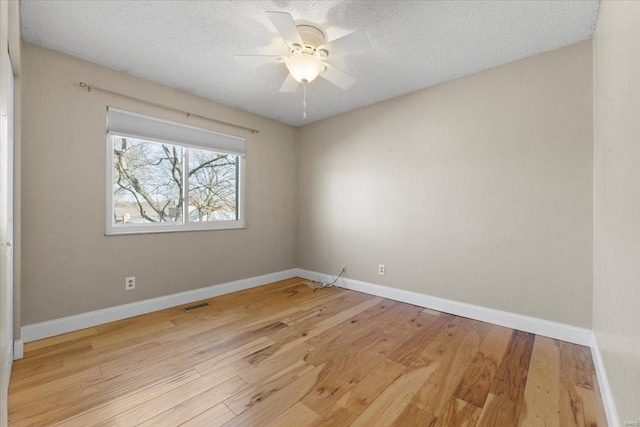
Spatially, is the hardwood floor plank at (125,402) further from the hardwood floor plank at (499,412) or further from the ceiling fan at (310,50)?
the ceiling fan at (310,50)

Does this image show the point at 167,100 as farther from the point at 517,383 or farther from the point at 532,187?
the point at 517,383

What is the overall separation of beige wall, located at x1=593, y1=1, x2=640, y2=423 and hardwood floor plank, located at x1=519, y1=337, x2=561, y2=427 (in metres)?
0.28

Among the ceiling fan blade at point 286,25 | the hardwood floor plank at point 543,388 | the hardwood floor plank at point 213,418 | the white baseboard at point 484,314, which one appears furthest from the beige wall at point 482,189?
the hardwood floor plank at point 213,418

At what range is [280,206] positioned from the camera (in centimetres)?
416

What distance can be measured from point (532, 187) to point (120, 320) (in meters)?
3.91

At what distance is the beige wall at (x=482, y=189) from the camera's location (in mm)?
2197

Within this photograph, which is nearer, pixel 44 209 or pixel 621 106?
pixel 621 106

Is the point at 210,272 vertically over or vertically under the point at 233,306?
over

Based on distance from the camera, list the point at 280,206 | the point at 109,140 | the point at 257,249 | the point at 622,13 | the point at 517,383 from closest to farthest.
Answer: the point at 622,13 < the point at 517,383 < the point at 109,140 < the point at 257,249 < the point at 280,206

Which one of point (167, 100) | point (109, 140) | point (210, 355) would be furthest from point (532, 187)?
point (109, 140)

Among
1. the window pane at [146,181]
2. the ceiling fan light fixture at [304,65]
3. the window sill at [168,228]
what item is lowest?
the window sill at [168,228]

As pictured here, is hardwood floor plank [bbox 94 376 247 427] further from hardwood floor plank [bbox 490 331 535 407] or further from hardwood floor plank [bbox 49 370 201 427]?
hardwood floor plank [bbox 490 331 535 407]

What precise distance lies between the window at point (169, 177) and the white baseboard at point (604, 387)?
3.50 metres

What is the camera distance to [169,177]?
306cm
